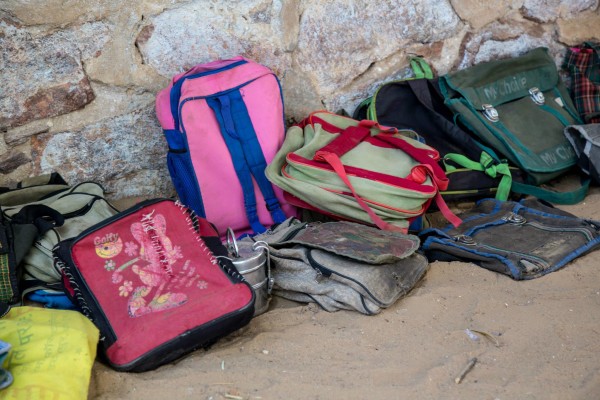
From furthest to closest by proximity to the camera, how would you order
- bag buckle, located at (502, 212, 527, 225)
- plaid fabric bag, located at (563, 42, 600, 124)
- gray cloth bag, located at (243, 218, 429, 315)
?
plaid fabric bag, located at (563, 42, 600, 124) < bag buckle, located at (502, 212, 527, 225) < gray cloth bag, located at (243, 218, 429, 315)

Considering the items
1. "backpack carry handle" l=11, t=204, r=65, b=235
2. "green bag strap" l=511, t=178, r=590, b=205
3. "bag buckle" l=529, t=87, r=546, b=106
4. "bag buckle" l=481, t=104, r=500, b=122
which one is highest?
"backpack carry handle" l=11, t=204, r=65, b=235

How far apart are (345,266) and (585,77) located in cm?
202

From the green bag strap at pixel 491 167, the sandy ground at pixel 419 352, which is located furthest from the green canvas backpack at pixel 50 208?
the green bag strap at pixel 491 167

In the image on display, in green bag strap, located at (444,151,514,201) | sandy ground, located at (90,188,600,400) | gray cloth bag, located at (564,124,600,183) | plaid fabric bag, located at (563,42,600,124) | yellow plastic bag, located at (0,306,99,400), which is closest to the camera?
yellow plastic bag, located at (0,306,99,400)

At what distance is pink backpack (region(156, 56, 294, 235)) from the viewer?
2.75m

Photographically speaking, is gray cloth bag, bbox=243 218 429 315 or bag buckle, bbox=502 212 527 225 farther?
bag buckle, bbox=502 212 527 225

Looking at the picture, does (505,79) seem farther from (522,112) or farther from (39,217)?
(39,217)

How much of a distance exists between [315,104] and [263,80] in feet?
1.50

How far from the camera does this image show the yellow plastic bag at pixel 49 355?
1.79 meters

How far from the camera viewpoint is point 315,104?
327 cm

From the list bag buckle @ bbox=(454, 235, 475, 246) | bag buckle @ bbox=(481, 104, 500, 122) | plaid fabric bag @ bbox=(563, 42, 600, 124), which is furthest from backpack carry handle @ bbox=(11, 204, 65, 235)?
plaid fabric bag @ bbox=(563, 42, 600, 124)

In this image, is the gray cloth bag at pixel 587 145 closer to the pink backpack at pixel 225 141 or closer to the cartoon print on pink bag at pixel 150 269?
the pink backpack at pixel 225 141

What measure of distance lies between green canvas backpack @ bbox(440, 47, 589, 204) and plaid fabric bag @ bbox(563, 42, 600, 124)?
0.06 metres

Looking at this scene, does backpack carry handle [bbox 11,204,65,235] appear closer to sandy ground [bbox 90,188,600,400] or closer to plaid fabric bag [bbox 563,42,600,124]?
sandy ground [bbox 90,188,600,400]
